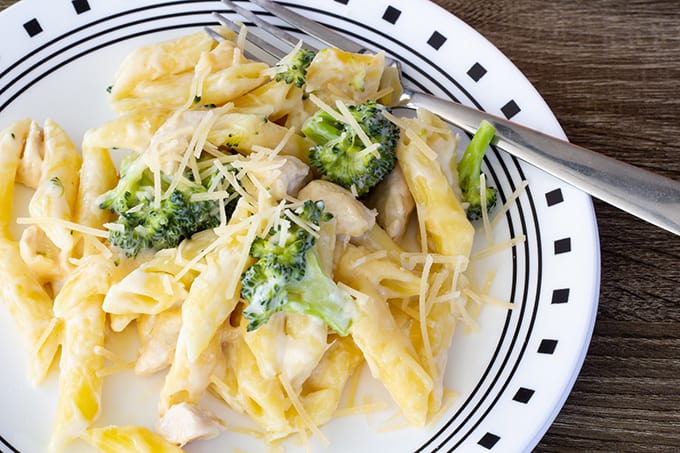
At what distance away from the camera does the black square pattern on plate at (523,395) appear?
1.82m

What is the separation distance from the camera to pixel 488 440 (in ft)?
5.85

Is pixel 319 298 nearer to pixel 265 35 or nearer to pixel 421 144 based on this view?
pixel 421 144

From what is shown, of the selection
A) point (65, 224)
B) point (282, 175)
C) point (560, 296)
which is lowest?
point (560, 296)

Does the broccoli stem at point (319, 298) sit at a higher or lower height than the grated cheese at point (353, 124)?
lower

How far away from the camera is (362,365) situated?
198 cm

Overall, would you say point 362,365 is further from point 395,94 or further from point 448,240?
point 395,94

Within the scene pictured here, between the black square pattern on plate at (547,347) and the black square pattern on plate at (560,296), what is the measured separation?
4.7 inches

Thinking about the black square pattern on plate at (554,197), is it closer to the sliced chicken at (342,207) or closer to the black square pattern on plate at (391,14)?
the sliced chicken at (342,207)

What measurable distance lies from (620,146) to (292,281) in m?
1.37

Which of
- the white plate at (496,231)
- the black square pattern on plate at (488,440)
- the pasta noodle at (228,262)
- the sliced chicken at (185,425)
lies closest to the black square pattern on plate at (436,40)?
the white plate at (496,231)

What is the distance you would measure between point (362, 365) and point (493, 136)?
0.76m

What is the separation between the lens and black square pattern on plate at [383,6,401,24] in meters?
2.42

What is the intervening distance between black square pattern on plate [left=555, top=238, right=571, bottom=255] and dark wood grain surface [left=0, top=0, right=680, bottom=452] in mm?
338

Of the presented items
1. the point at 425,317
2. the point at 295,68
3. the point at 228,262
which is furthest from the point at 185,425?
the point at 295,68
